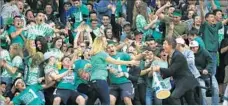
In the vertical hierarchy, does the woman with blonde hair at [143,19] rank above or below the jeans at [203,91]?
above

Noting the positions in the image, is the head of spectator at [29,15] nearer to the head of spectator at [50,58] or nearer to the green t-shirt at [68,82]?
the head of spectator at [50,58]

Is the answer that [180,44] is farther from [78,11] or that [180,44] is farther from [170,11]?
Answer: [78,11]

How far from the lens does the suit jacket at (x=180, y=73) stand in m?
16.4

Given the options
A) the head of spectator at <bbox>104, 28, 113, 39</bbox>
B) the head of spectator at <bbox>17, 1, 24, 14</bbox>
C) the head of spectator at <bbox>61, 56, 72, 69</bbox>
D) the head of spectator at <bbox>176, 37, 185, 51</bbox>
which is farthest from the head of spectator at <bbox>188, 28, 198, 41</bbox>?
the head of spectator at <bbox>17, 1, 24, 14</bbox>

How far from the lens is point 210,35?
62.3 ft

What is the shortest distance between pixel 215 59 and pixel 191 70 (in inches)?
43.7

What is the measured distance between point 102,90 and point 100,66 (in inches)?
17.9

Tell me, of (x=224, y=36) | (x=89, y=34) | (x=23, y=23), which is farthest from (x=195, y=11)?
(x=23, y=23)

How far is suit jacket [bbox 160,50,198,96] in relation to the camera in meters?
16.4

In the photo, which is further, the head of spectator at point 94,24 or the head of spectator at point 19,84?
the head of spectator at point 94,24

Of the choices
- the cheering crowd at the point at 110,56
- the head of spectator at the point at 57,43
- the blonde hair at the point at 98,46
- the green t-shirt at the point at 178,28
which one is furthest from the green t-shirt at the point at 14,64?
the green t-shirt at the point at 178,28

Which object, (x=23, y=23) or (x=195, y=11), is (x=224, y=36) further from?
(x=23, y=23)

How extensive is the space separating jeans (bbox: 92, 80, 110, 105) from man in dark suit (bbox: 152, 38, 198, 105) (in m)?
1.00

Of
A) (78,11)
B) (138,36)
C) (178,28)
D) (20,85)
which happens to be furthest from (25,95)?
(178,28)
